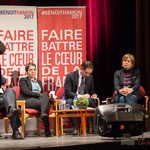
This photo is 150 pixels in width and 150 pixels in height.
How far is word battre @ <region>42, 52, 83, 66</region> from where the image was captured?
6613mm

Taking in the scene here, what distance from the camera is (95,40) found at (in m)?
7.29

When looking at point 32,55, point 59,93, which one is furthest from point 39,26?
point 59,93

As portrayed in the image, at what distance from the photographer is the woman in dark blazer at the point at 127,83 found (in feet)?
18.9

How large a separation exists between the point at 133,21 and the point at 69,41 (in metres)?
1.37

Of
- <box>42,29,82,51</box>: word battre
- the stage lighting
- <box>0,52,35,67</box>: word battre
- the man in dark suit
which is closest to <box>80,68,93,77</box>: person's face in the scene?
the man in dark suit

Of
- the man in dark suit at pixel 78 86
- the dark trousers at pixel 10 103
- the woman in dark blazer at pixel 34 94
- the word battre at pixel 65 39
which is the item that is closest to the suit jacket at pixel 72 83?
the man in dark suit at pixel 78 86

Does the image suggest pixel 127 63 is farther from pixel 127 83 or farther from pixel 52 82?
pixel 52 82

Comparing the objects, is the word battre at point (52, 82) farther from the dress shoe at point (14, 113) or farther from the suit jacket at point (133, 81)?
the dress shoe at point (14, 113)

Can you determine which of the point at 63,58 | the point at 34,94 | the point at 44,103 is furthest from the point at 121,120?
the point at 63,58

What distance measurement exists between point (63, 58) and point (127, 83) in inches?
50.3

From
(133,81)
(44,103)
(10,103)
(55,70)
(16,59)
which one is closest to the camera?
(10,103)

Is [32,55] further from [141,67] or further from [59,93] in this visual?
[141,67]

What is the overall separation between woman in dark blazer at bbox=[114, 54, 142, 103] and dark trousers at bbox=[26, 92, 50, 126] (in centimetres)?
103

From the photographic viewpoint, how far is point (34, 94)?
5.84m
